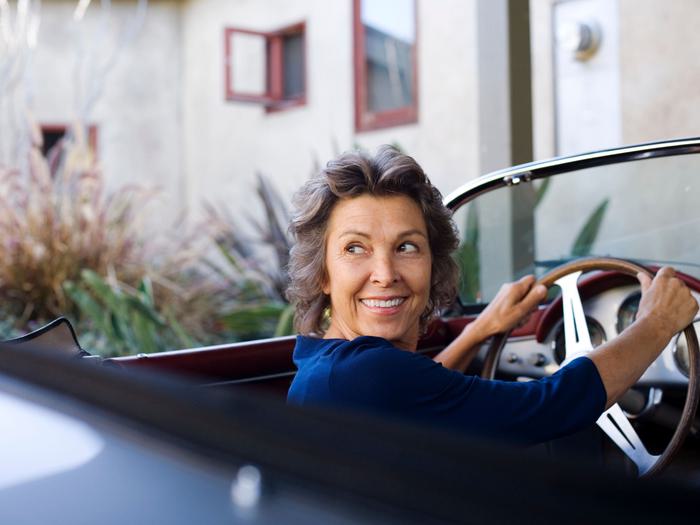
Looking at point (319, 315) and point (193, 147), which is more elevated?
point (193, 147)

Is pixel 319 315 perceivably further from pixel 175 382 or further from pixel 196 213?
pixel 196 213

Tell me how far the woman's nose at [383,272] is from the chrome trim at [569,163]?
863mm

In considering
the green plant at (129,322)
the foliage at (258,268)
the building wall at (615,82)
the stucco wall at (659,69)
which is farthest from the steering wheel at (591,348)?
the foliage at (258,268)

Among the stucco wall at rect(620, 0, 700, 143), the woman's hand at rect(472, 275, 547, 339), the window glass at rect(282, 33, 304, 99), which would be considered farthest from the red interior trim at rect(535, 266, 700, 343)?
the window glass at rect(282, 33, 304, 99)

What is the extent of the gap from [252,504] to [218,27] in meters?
9.19

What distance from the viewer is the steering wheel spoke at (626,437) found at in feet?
6.91

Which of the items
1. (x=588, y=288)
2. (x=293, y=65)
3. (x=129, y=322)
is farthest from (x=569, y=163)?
(x=293, y=65)

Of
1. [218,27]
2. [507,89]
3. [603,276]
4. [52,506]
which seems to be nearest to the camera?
[52,506]

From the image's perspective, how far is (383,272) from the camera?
1.67 metres

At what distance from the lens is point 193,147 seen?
1009 centimetres

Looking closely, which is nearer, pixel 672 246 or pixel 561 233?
pixel 672 246

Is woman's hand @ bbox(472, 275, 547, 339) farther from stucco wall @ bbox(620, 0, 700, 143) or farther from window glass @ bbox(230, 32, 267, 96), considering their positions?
window glass @ bbox(230, 32, 267, 96)

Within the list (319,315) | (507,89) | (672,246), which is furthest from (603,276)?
(507,89)

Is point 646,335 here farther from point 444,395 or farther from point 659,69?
point 659,69
